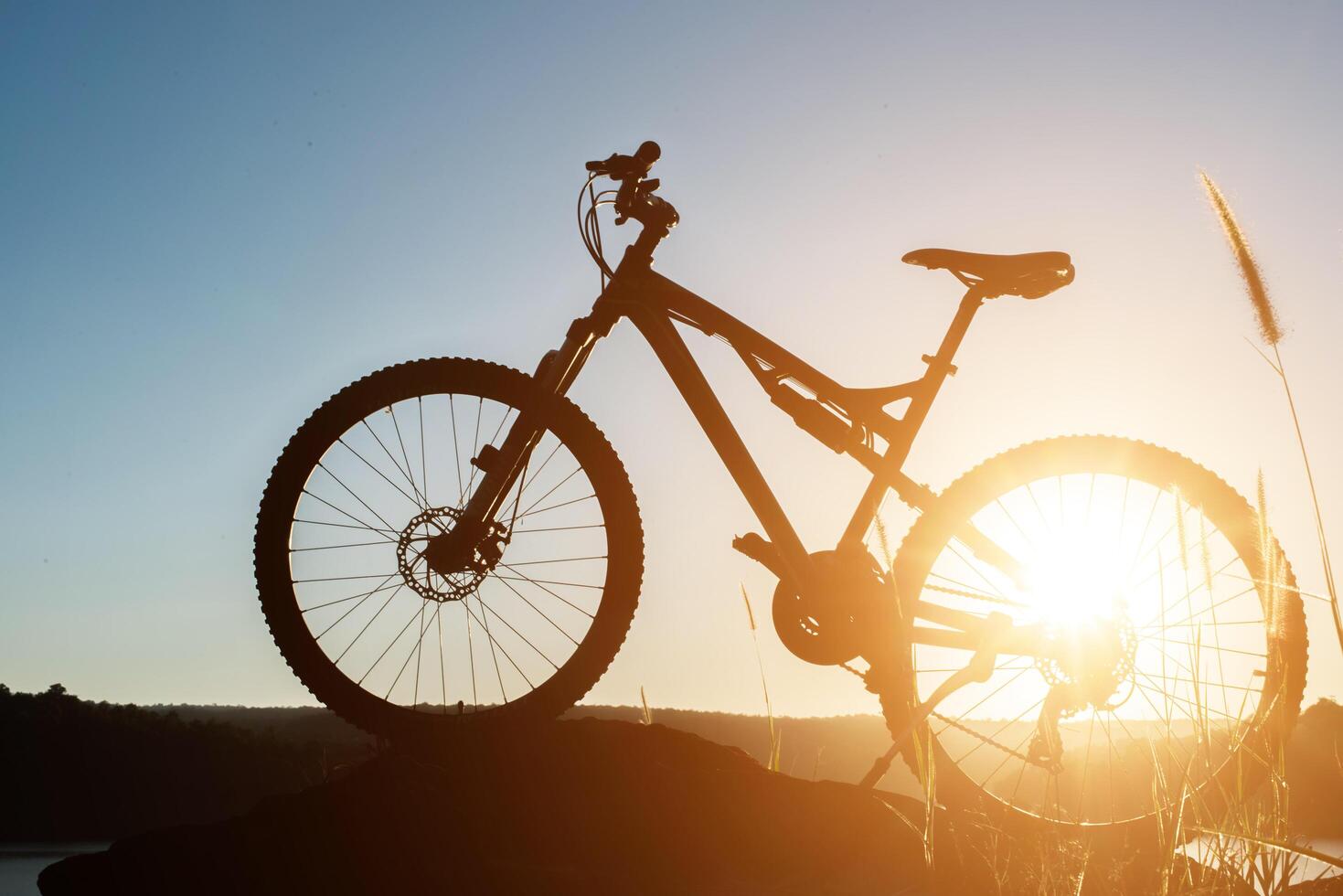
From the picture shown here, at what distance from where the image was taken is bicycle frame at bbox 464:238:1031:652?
3.26 meters

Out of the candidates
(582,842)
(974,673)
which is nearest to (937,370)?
(974,673)

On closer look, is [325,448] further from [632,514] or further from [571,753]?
[571,753]

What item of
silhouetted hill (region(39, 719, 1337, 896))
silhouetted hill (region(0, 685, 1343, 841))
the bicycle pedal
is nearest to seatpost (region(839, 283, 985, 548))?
silhouetted hill (region(39, 719, 1337, 896))

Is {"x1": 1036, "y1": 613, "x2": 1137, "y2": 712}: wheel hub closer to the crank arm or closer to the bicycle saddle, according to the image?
the crank arm

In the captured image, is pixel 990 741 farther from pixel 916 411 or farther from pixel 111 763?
pixel 111 763

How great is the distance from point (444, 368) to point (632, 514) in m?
0.90

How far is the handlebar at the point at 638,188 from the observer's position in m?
3.46

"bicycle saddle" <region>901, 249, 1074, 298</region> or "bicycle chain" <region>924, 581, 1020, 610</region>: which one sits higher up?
"bicycle saddle" <region>901, 249, 1074, 298</region>

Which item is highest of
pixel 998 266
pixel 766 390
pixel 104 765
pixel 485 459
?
pixel 998 266

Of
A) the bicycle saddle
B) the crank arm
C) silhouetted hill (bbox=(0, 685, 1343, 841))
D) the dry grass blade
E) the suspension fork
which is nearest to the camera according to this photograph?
the dry grass blade

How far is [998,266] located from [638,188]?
1.44 meters

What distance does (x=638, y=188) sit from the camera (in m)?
3.50

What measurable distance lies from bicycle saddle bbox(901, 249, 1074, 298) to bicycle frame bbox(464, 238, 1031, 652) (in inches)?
2.5

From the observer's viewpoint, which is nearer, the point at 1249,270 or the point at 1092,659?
the point at 1249,270
